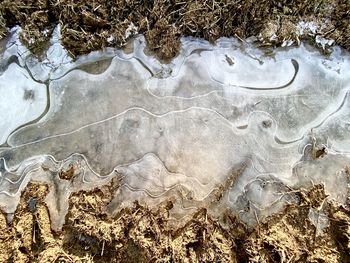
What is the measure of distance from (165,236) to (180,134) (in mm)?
784

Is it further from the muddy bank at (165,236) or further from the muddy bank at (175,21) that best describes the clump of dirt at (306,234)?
the muddy bank at (175,21)

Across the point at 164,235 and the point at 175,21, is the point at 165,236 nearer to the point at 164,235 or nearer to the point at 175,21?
the point at 164,235

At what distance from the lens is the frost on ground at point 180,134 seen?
9.48 ft

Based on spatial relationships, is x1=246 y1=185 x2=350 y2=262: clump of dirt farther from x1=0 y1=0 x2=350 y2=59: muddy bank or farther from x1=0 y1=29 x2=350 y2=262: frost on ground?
x1=0 y1=0 x2=350 y2=59: muddy bank

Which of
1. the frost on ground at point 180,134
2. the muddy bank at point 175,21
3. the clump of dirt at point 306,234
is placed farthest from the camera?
the muddy bank at point 175,21

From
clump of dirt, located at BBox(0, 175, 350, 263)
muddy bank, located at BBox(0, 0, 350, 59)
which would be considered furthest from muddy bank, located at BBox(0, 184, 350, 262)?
muddy bank, located at BBox(0, 0, 350, 59)

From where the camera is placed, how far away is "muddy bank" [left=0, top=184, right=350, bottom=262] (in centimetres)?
273

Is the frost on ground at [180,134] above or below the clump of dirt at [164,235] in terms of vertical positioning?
above

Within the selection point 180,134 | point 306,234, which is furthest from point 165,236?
point 306,234

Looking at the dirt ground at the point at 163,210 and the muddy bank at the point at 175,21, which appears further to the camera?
the muddy bank at the point at 175,21

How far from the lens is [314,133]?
117 inches

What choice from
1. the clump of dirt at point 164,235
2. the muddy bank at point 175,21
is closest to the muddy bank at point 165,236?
the clump of dirt at point 164,235

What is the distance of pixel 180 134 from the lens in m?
3.00

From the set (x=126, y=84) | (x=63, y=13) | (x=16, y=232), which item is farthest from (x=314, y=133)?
(x=16, y=232)
